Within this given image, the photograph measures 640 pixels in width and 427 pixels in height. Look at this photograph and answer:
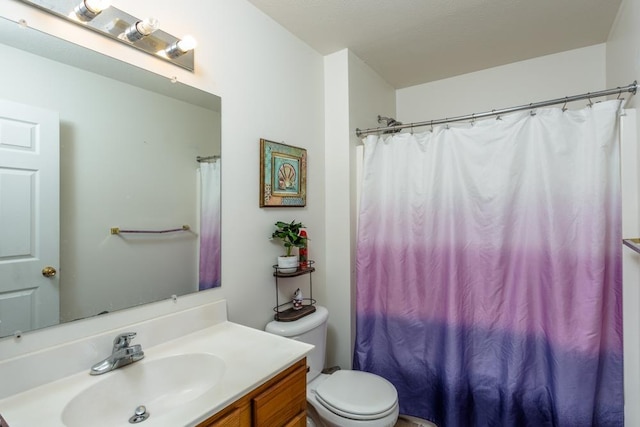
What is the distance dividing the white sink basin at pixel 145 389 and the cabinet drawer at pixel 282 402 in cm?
17

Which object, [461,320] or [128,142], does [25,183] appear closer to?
[128,142]

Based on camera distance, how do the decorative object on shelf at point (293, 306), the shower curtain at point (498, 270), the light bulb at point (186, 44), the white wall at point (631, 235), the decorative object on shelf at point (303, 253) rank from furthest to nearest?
the decorative object on shelf at point (303, 253), the decorative object on shelf at point (293, 306), the shower curtain at point (498, 270), the white wall at point (631, 235), the light bulb at point (186, 44)

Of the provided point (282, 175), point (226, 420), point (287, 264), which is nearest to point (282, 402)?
point (226, 420)

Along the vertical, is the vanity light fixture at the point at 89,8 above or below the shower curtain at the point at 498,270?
above

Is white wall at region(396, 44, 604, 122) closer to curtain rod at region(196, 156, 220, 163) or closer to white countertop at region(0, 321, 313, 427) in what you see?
curtain rod at region(196, 156, 220, 163)

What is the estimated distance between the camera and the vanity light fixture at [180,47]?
1225mm

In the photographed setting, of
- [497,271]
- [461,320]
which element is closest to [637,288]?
[497,271]

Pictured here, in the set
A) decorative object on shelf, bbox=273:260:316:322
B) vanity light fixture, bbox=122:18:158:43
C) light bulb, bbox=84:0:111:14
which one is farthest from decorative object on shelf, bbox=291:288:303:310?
light bulb, bbox=84:0:111:14

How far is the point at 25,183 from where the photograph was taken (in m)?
0.92

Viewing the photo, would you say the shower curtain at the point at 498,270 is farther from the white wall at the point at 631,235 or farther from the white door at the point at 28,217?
the white door at the point at 28,217

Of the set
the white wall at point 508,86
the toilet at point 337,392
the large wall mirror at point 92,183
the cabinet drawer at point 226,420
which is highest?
the white wall at point 508,86

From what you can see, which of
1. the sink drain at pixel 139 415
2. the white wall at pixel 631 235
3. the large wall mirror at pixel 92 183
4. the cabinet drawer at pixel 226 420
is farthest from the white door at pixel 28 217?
the white wall at pixel 631 235

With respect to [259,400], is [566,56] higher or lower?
higher

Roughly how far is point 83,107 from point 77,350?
2.60 feet
